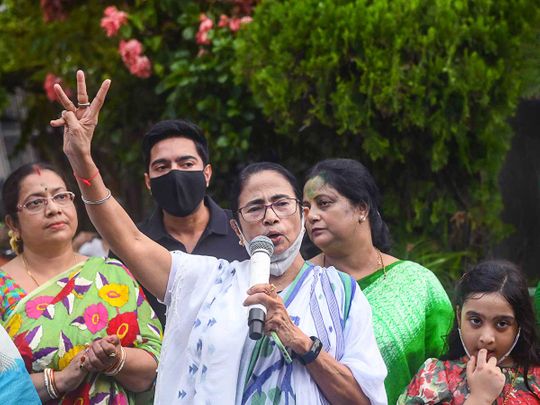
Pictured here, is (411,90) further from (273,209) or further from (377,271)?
(273,209)

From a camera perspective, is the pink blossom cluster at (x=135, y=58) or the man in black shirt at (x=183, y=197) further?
the pink blossom cluster at (x=135, y=58)

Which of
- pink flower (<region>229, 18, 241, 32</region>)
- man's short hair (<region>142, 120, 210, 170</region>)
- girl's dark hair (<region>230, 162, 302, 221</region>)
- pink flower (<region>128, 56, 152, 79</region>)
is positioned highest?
pink flower (<region>229, 18, 241, 32</region>)

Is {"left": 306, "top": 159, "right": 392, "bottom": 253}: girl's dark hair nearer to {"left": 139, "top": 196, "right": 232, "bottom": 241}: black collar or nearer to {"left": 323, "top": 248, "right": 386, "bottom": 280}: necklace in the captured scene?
{"left": 323, "top": 248, "right": 386, "bottom": 280}: necklace

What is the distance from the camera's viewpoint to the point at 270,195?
3.61 meters

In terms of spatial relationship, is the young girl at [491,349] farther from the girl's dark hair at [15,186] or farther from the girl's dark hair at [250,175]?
the girl's dark hair at [15,186]

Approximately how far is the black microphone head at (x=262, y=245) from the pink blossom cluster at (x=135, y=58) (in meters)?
4.14

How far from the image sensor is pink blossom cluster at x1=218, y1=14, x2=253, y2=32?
7.12 meters

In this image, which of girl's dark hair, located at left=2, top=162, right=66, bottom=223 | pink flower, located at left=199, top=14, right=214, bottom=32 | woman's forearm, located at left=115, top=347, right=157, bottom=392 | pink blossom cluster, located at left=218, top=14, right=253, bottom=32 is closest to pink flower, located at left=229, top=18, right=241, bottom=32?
pink blossom cluster, located at left=218, top=14, right=253, bottom=32

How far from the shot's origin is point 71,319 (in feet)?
13.8

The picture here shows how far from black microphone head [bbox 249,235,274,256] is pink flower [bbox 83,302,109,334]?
1.07 m

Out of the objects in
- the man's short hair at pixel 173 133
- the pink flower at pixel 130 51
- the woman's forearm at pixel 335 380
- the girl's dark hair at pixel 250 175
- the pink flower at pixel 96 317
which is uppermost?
the pink flower at pixel 130 51

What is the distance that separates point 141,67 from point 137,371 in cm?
355

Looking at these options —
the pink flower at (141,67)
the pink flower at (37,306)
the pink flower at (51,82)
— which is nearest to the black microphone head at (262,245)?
the pink flower at (37,306)

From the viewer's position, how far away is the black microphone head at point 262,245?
10.9 feet
